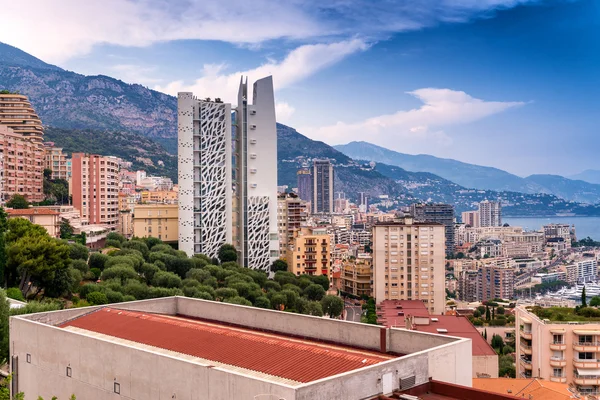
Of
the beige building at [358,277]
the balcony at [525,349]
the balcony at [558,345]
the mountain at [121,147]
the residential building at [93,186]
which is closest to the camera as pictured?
the balcony at [558,345]

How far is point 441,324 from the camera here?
32781mm

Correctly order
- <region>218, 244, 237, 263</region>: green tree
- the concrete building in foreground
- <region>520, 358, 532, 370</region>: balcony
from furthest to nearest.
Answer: <region>218, 244, 237, 263</region>: green tree
<region>520, 358, 532, 370</region>: balcony
the concrete building in foreground

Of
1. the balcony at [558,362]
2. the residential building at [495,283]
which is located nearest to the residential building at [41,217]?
the balcony at [558,362]

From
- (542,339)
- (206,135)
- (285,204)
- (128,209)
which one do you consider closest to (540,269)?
(285,204)

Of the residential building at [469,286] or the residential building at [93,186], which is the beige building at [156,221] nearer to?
the residential building at [93,186]

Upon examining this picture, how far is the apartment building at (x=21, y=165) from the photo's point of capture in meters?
57.0

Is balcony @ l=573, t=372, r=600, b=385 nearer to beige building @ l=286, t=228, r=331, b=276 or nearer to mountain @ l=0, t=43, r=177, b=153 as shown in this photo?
beige building @ l=286, t=228, r=331, b=276

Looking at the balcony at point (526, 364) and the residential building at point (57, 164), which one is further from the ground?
the residential building at point (57, 164)

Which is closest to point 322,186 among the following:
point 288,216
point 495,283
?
point 495,283

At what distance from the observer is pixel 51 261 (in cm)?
2797

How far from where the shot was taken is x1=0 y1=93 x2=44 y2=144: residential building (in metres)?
67.4

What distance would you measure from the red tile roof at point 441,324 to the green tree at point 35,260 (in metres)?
16.2

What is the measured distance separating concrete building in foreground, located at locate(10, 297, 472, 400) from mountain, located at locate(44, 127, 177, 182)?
10192cm

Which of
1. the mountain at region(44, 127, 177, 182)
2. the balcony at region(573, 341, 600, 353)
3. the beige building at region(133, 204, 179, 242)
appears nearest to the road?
the beige building at region(133, 204, 179, 242)
